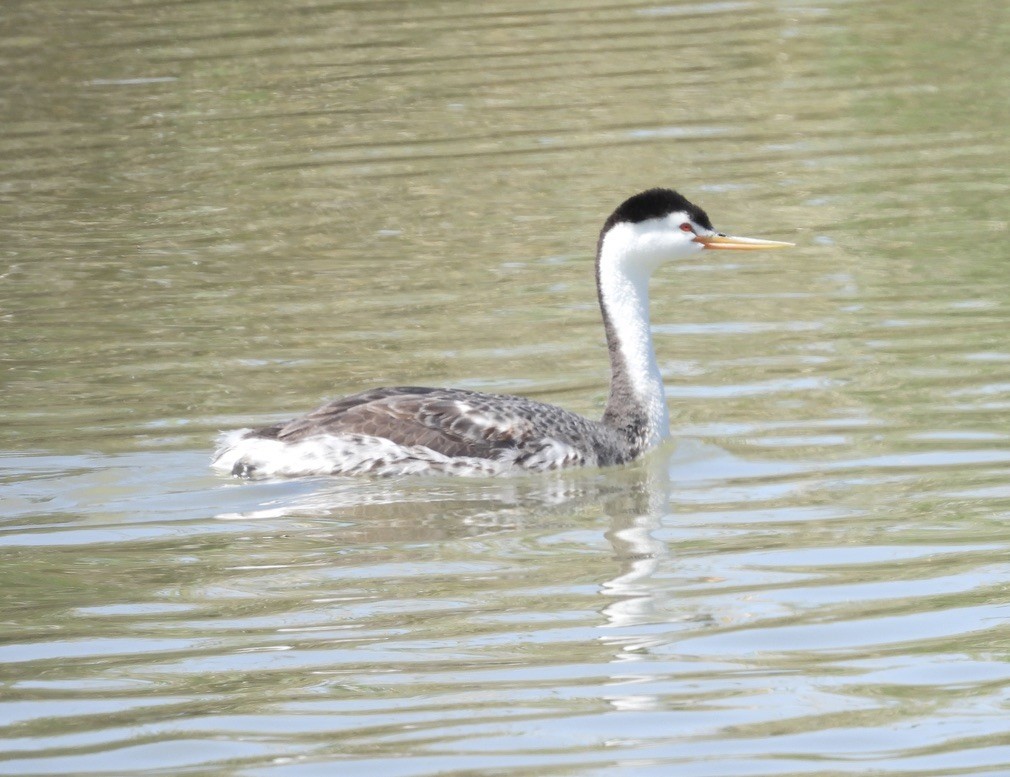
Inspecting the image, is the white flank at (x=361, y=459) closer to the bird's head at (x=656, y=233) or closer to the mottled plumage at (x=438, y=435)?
the mottled plumage at (x=438, y=435)

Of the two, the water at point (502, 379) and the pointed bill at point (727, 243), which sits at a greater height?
the pointed bill at point (727, 243)

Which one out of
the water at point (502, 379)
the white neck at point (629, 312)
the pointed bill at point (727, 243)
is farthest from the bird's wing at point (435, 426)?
the pointed bill at point (727, 243)

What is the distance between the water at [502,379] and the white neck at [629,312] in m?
0.33

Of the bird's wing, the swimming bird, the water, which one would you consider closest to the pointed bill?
the swimming bird

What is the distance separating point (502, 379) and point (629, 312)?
109 centimetres

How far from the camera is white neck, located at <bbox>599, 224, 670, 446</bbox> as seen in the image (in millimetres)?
10852

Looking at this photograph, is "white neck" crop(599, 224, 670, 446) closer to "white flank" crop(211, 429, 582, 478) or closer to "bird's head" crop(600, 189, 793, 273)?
"bird's head" crop(600, 189, 793, 273)

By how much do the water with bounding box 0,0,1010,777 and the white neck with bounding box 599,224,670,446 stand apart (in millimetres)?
330

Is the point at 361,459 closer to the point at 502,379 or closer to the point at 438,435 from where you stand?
the point at 438,435

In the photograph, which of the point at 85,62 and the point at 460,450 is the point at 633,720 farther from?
the point at 85,62

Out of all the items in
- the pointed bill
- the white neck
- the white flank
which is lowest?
the white flank

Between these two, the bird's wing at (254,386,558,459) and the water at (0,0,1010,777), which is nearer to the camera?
the water at (0,0,1010,777)

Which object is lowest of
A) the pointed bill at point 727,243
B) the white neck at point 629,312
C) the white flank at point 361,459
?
the white flank at point 361,459

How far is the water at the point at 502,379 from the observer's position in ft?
22.6
